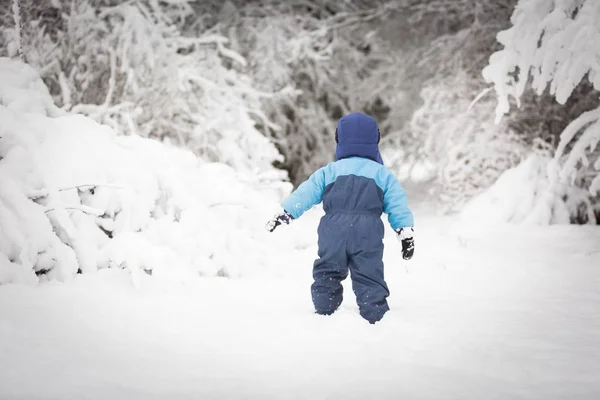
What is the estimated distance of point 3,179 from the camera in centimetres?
346

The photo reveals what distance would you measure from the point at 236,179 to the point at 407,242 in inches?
95.8

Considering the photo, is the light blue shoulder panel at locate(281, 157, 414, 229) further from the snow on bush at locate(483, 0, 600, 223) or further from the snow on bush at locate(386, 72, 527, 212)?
the snow on bush at locate(386, 72, 527, 212)

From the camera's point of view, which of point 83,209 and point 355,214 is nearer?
point 355,214

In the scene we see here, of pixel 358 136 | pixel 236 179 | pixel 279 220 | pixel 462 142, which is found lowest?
pixel 279 220

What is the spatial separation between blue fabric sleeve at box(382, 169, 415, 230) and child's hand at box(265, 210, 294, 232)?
0.63 meters

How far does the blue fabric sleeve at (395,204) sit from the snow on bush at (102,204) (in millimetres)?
1485

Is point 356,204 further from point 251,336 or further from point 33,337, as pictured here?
point 33,337

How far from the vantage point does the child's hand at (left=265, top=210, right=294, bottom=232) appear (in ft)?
11.3

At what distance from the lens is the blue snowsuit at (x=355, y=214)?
3.38 m

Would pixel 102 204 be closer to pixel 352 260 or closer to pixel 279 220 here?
pixel 279 220

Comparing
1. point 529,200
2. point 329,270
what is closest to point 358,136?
point 329,270

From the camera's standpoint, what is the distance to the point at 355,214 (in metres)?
3.44

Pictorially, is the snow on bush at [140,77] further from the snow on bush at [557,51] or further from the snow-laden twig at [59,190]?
the snow on bush at [557,51]

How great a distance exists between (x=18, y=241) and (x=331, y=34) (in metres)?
10.0
